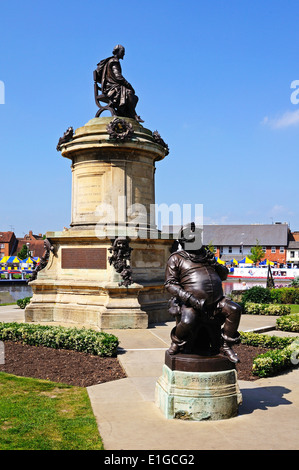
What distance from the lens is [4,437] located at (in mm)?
6016

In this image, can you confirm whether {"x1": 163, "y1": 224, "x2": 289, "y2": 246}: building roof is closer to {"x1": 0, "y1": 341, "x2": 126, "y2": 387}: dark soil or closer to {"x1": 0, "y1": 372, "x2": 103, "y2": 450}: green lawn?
{"x1": 0, "y1": 341, "x2": 126, "y2": 387}: dark soil

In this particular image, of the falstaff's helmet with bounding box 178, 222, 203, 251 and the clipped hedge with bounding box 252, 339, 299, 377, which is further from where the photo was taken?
the clipped hedge with bounding box 252, 339, 299, 377

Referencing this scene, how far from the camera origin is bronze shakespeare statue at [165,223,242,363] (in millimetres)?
6910

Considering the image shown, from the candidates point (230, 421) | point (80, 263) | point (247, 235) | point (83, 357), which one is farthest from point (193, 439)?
point (247, 235)

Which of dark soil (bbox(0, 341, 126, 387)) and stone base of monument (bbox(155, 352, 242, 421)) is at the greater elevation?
stone base of monument (bbox(155, 352, 242, 421))

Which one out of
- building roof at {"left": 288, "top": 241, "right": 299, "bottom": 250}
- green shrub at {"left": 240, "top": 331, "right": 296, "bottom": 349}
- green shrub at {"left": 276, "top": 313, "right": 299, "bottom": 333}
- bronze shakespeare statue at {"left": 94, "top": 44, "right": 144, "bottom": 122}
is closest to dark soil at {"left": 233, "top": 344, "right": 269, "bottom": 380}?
green shrub at {"left": 240, "top": 331, "right": 296, "bottom": 349}

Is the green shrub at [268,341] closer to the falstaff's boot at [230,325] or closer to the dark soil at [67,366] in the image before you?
the dark soil at [67,366]

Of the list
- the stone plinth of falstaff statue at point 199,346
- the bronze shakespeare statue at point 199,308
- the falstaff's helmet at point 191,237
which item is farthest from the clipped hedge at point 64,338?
the falstaff's helmet at point 191,237

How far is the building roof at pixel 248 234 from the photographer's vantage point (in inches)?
3718

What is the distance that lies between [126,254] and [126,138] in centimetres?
388

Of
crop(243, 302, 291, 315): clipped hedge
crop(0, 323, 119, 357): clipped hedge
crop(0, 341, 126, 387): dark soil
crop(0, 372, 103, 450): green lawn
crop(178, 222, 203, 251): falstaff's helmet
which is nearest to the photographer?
crop(0, 372, 103, 450): green lawn

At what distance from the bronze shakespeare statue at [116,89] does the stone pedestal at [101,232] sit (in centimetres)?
76

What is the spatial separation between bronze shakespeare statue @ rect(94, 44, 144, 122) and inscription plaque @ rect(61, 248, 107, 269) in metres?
5.09

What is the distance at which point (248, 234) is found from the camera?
97.1 meters
